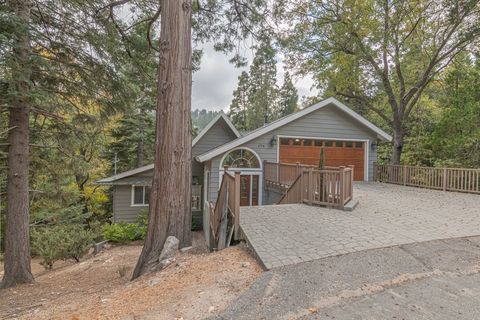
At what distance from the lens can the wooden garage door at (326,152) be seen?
12.5 metres

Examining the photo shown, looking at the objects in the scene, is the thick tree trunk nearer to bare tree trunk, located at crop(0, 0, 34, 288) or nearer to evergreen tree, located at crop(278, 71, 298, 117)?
bare tree trunk, located at crop(0, 0, 34, 288)

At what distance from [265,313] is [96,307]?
2.09 m

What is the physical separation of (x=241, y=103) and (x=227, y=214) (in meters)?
27.6

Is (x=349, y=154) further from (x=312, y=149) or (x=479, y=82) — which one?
(x=479, y=82)

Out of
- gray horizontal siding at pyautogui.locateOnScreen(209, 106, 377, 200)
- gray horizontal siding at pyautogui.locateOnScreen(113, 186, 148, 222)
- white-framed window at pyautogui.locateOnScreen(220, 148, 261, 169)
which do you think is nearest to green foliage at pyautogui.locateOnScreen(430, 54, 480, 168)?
gray horizontal siding at pyautogui.locateOnScreen(209, 106, 377, 200)

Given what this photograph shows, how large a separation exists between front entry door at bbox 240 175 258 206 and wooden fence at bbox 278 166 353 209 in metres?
3.92

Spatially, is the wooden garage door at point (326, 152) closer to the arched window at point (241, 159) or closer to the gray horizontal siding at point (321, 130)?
the gray horizontal siding at point (321, 130)

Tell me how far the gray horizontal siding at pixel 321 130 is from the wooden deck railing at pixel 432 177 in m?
0.88

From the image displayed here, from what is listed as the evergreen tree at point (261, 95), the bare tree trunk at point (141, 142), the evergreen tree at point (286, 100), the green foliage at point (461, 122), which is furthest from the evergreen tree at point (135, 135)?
the evergreen tree at point (286, 100)

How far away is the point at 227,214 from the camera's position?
6125 millimetres

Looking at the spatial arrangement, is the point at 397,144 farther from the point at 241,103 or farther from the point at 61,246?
the point at 241,103

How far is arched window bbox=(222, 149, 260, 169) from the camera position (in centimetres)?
1150

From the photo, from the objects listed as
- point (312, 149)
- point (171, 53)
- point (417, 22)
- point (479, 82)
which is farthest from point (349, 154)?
point (171, 53)

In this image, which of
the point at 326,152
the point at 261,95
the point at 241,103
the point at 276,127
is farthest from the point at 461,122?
the point at 241,103
